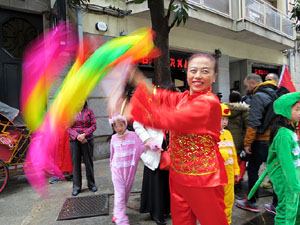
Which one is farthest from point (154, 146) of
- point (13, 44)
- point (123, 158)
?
point (13, 44)

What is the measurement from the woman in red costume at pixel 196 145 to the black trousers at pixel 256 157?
1968 millimetres

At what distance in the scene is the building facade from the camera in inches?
243

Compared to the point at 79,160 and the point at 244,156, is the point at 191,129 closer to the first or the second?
the point at 244,156

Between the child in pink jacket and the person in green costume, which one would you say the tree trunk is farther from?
the person in green costume

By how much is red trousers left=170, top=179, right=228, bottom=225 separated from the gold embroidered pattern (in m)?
0.13

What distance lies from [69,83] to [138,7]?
637cm

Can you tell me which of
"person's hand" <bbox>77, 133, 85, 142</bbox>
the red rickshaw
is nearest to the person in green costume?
"person's hand" <bbox>77, 133, 85, 142</bbox>

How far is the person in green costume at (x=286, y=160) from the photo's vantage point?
8.12 feet

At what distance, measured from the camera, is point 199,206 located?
178 cm

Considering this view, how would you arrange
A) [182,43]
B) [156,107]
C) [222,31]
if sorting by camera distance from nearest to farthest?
[156,107]
[182,43]
[222,31]

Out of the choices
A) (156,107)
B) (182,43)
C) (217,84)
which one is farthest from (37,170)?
(217,84)

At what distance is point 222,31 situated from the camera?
987 cm

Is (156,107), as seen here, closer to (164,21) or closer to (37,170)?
(37,170)

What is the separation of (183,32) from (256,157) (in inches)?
255
